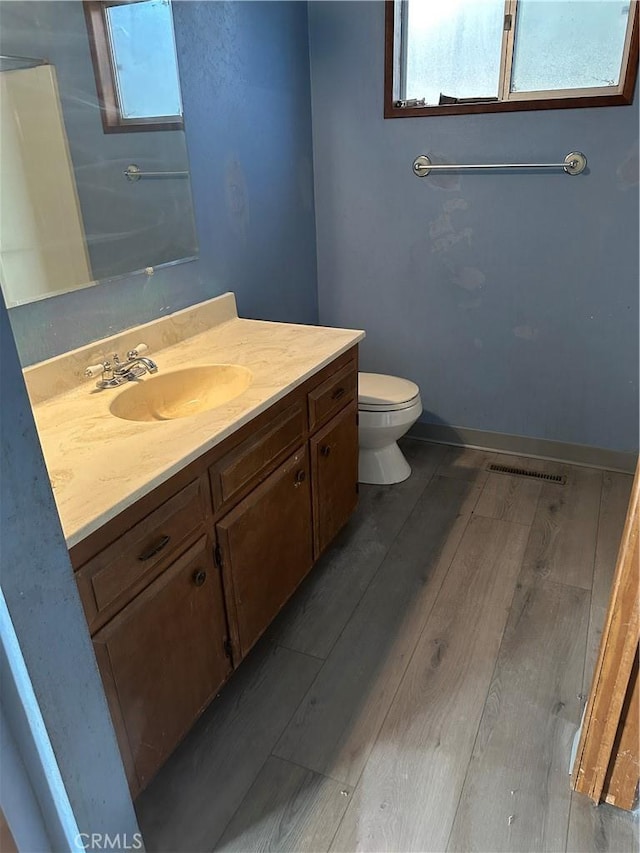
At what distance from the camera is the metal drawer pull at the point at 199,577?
141cm

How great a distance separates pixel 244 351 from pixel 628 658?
4.26 feet

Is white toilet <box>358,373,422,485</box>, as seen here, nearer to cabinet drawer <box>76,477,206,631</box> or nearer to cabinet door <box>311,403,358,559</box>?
cabinet door <box>311,403,358,559</box>

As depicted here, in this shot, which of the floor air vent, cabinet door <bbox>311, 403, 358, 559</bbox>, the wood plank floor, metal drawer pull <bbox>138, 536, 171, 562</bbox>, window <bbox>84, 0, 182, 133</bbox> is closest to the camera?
metal drawer pull <bbox>138, 536, 171, 562</bbox>

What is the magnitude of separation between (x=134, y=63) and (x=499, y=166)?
145 centimetres

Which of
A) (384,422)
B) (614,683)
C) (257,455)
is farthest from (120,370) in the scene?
(614,683)

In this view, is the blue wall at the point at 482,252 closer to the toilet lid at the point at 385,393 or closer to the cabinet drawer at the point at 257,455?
the toilet lid at the point at 385,393

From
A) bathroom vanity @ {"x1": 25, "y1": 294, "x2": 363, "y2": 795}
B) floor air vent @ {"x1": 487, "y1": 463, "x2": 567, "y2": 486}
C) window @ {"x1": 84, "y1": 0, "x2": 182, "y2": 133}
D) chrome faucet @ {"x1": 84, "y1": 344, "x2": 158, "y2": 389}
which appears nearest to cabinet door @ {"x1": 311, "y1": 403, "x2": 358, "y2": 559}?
bathroom vanity @ {"x1": 25, "y1": 294, "x2": 363, "y2": 795}

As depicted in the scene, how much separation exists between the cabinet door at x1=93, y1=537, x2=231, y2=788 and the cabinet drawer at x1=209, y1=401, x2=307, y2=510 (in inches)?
5.5

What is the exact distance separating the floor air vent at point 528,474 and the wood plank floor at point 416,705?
0.25 metres

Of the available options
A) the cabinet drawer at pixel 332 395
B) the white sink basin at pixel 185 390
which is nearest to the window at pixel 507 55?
the cabinet drawer at pixel 332 395

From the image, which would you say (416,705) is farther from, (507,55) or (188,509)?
(507,55)

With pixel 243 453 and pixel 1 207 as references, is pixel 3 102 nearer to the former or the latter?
pixel 1 207

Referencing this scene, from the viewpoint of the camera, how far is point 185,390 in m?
1.81

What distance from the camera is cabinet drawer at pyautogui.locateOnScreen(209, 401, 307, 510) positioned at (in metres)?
1.45
